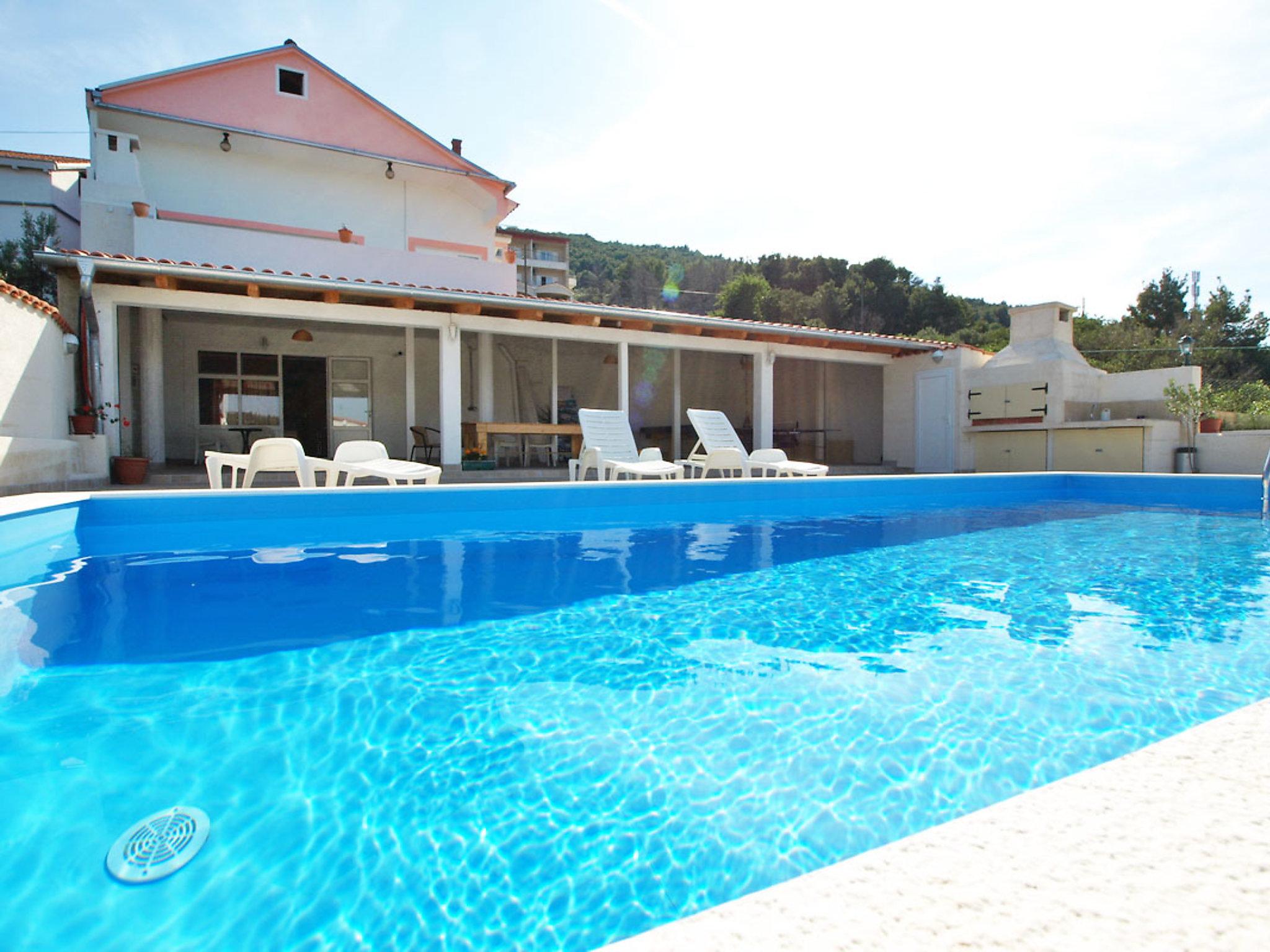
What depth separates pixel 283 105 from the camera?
480 inches

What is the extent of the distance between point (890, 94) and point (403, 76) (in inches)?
346

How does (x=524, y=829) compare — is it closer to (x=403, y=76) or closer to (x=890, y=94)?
(x=890, y=94)

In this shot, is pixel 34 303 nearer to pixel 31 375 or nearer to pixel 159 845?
pixel 31 375

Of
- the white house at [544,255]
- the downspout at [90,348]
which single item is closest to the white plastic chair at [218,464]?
the downspout at [90,348]

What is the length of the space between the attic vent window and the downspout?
681cm

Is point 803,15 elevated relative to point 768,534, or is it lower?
elevated

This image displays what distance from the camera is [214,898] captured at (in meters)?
1.34

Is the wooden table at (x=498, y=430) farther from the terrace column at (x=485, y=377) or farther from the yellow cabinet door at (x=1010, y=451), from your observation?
the yellow cabinet door at (x=1010, y=451)

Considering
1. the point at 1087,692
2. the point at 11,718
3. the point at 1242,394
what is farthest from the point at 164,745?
the point at 1242,394

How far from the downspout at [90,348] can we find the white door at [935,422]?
1264 centimetres

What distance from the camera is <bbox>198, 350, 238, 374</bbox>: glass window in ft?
37.9

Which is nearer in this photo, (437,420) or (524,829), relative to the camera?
(524,829)

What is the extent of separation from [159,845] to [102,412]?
7835 mm

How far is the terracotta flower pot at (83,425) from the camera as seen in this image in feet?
24.0
